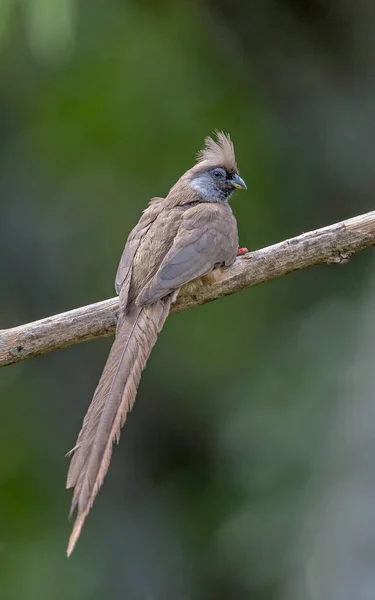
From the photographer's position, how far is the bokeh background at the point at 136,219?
7094mm

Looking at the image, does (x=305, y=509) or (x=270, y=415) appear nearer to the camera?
(x=305, y=509)

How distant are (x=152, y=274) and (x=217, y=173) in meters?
1.14

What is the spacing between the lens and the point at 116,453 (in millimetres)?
7758

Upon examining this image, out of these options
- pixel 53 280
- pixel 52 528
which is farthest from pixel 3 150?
pixel 52 528

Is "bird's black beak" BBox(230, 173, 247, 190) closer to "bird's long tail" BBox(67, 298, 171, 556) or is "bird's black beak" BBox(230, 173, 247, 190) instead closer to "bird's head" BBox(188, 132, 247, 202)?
"bird's head" BBox(188, 132, 247, 202)

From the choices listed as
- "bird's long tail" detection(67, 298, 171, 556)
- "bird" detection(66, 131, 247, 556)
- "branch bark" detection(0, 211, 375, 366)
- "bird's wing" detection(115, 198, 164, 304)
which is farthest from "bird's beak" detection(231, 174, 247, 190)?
"bird's long tail" detection(67, 298, 171, 556)

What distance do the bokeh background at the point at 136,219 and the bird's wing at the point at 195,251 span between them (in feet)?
7.43

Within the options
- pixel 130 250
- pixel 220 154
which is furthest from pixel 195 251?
pixel 220 154

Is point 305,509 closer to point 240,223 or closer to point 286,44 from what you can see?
point 240,223

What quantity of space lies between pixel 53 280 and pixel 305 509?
3.18 m

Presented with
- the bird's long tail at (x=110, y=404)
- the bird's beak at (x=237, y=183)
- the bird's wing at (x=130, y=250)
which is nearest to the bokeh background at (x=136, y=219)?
the bird's beak at (x=237, y=183)

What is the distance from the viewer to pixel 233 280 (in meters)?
4.53

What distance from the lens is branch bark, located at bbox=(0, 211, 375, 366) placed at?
419 cm

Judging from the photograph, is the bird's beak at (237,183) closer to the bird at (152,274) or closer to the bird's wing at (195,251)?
the bird at (152,274)
